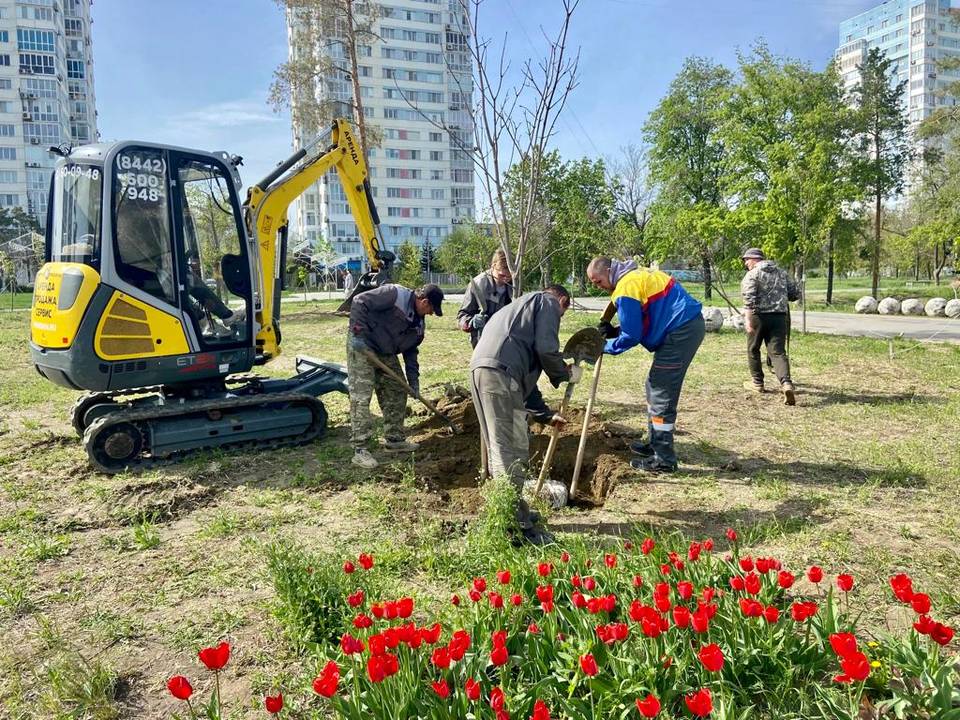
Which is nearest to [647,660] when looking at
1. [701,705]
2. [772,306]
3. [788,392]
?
[701,705]

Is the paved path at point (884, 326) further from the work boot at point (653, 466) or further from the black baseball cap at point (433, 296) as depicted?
the black baseball cap at point (433, 296)

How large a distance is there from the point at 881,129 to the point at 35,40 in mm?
74651

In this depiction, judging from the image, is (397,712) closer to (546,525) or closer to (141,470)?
(546,525)

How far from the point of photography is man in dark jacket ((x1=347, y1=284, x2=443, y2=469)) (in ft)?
20.6

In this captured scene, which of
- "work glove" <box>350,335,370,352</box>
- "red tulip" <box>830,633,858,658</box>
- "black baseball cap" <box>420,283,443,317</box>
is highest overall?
"black baseball cap" <box>420,283,443,317</box>

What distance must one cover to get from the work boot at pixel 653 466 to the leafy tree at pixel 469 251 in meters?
7.00

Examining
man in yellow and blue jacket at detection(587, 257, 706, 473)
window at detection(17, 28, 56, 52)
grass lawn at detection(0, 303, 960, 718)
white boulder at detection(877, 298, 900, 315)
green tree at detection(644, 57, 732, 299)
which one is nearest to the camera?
grass lawn at detection(0, 303, 960, 718)

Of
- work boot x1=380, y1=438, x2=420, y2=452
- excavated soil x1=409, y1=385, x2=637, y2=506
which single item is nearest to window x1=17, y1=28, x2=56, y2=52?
excavated soil x1=409, y1=385, x2=637, y2=506

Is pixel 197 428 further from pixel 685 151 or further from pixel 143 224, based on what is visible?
pixel 685 151

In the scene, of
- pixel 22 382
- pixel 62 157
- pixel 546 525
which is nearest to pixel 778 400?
pixel 546 525

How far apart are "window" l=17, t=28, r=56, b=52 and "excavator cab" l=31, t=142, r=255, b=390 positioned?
251ft

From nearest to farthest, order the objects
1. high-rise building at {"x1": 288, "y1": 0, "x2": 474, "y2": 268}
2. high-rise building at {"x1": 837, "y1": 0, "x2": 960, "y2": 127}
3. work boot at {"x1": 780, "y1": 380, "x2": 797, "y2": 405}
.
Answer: work boot at {"x1": 780, "y1": 380, "x2": 797, "y2": 405}
high-rise building at {"x1": 288, "y1": 0, "x2": 474, "y2": 268}
high-rise building at {"x1": 837, "y1": 0, "x2": 960, "y2": 127}

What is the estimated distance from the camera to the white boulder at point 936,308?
21266 millimetres

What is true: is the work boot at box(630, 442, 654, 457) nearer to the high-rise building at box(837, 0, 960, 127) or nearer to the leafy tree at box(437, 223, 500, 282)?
the leafy tree at box(437, 223, 500, 282)
